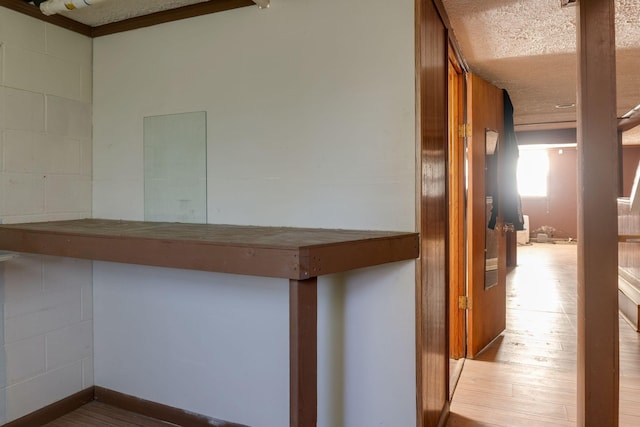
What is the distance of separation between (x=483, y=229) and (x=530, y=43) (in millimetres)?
1420

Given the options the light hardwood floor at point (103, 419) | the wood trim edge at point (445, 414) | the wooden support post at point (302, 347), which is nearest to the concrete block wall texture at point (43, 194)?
the light hardwood floor at point (103, 419)

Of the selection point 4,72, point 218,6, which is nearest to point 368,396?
point 218,6

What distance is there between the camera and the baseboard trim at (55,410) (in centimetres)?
246

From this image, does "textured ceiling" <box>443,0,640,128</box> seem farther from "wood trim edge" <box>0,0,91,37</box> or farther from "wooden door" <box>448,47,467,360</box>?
"wood trim edge" <box>0,0,91,37</box>

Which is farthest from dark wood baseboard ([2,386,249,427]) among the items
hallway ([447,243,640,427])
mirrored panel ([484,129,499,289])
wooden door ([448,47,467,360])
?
mirrored panel ([484,129,499,289])

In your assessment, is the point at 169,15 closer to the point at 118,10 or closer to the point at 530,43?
the point at 118,10

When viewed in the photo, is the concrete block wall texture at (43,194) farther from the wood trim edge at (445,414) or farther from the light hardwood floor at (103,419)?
the wood trim edge at (445,414)

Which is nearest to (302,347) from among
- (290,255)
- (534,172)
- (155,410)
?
(290,255)

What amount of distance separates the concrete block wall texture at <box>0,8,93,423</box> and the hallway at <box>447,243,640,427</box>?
2.24m

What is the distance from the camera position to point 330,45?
2.14 m

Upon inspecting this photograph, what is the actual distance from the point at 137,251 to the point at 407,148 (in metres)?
1.17

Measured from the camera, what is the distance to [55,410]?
261 cm

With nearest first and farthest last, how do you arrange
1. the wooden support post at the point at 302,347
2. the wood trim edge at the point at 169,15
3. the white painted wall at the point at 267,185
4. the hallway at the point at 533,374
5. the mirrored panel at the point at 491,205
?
the wooden support post at the point at 302,347 < the white painted wall at the point at 267,185 < the wood trim edge at the point at 169,15 < the hallway at the point at 533,374 < the mirrored panel at the point at 491,205

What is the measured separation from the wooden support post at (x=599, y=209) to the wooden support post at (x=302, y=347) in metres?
1.15
